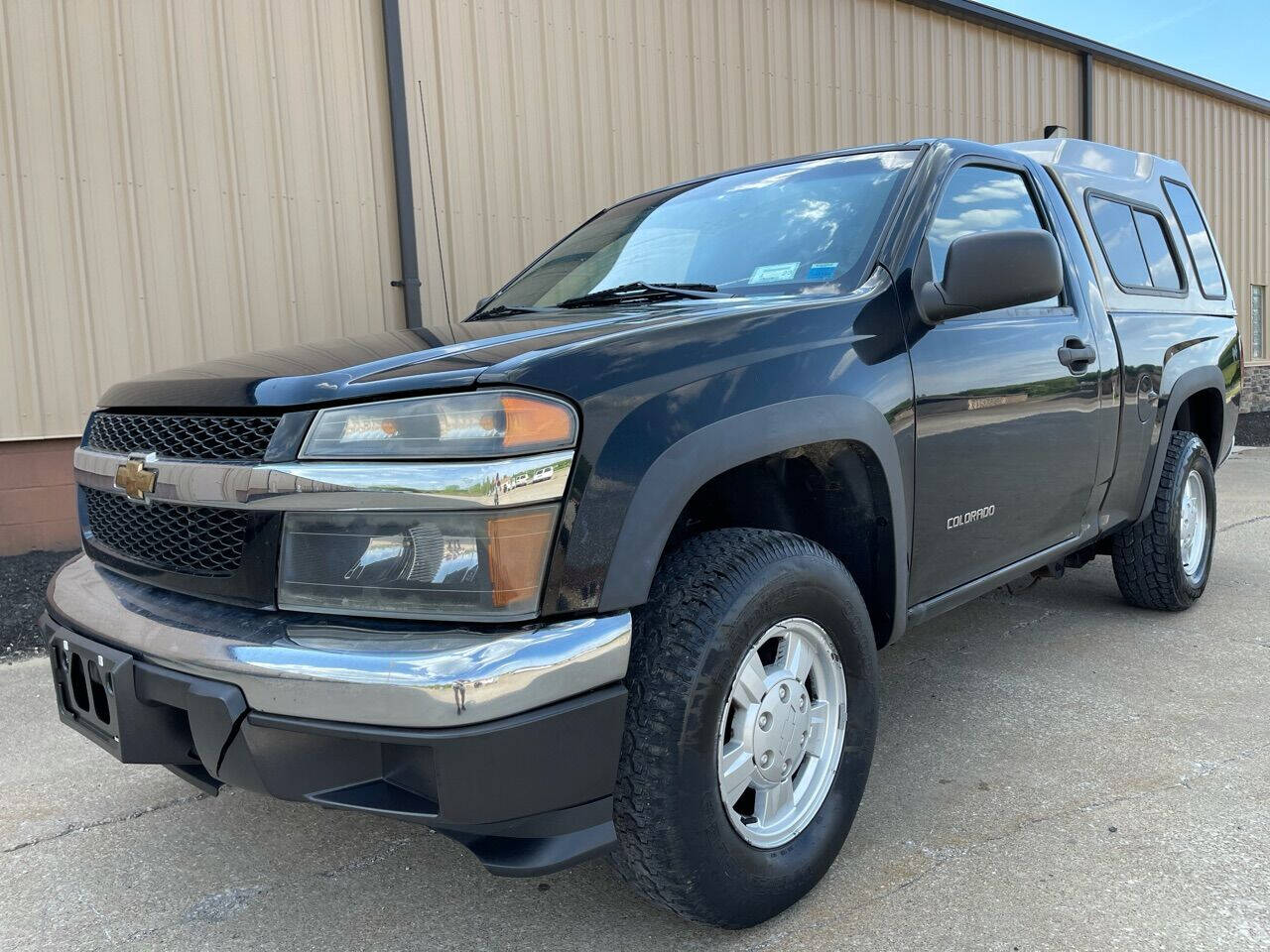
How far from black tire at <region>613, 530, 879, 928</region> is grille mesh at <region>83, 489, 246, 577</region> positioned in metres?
0.81

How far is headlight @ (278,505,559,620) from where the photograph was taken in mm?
1693

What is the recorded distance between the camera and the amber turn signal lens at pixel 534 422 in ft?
5.64

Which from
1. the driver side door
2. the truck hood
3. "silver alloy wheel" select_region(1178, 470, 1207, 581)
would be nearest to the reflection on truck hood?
the truck hood

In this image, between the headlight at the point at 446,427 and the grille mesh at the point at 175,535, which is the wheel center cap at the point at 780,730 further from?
the grille mesh at the point at 175,535

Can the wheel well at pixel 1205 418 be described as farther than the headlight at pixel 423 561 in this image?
Yes

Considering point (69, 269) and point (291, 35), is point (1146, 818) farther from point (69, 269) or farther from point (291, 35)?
point (291, 35)

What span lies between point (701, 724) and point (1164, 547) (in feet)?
10.1

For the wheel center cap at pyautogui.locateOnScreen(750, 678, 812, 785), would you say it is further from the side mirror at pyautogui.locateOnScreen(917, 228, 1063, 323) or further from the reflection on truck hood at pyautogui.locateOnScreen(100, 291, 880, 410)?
the side mirror at pyautogui.locateOnScreen(917, 228, 1063, 323)

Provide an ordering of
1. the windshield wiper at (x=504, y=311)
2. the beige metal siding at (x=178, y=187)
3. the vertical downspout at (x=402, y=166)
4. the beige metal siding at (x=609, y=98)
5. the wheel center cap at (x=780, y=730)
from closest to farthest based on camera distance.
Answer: the wheel center cap at (x=780, y=730)
the windshield wiper at (x=504, y=311)
the beige metal siding at (x=178, y=187)
the vertical downspout at (x=402, y=166)
the beige metal siding at (x=609, y=98)

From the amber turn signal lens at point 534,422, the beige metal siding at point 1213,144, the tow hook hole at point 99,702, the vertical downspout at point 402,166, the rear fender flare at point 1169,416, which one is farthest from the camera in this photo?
the beige metal siding at point 1213,144

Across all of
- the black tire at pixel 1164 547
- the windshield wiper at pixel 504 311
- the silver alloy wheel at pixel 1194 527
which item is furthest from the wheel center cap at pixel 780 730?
the silver alloy wheel at pixel 1194 527

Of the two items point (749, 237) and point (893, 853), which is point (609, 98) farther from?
point (893, 853)

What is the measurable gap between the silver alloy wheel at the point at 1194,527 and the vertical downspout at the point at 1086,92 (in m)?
9.10

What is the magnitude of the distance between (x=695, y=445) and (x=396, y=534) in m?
0.59
